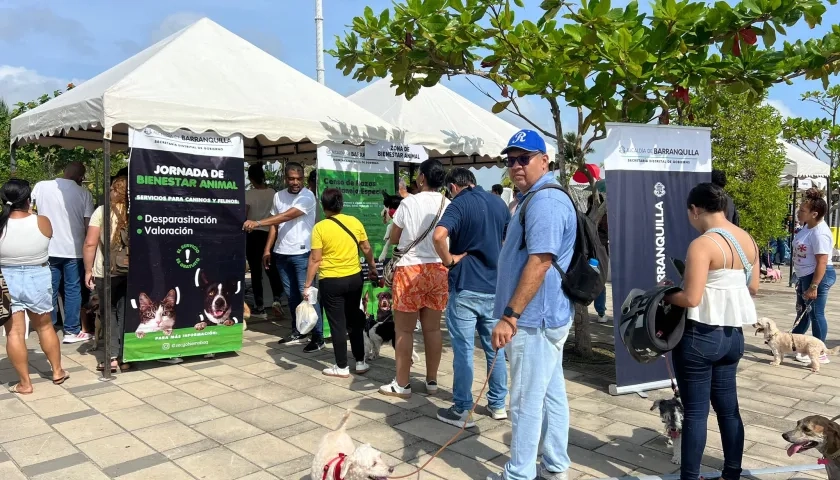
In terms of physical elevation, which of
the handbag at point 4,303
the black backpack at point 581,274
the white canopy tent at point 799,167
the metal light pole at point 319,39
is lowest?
the handbag at point 4,303

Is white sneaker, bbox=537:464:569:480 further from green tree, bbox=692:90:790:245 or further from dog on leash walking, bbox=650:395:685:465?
green tree, bbox=692:90:790:245

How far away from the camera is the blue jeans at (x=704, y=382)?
118 inches

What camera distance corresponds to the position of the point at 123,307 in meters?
5.55

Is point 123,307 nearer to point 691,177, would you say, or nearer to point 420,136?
point 420,136

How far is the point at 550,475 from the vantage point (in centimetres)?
331

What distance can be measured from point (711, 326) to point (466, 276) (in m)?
1.67

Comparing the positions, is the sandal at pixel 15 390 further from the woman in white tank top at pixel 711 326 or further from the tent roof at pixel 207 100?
the woman in white tank top at pixel 711 326

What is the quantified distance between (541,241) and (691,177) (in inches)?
117

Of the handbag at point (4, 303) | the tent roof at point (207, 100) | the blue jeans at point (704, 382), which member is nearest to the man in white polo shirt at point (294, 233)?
the tent roof at point (207, 100)

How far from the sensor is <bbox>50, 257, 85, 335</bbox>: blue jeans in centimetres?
648

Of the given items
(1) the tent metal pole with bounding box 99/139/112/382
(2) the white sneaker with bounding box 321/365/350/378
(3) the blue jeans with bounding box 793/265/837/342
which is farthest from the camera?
(3) the blue jeans with bounding box 793/265/837/342

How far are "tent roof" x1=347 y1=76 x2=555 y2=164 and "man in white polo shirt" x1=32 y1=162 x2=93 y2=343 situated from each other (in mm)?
3750

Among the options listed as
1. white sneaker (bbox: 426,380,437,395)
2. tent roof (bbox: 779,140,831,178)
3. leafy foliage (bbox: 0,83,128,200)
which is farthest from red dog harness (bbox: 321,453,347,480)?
tent roof (bbox: 779,140,831,178)

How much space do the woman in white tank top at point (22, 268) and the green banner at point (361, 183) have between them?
2.70 meters
